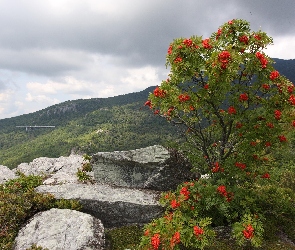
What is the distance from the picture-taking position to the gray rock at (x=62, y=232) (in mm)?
11887

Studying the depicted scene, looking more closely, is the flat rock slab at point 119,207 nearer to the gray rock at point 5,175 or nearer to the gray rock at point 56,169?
the gray rock at point 56,169

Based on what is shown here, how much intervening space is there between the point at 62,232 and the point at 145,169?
20.7 ft

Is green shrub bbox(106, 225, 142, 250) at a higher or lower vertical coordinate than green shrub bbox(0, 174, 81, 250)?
lower

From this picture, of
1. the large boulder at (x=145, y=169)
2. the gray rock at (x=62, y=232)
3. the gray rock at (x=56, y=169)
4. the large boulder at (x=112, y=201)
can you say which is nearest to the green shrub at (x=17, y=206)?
the gray rock at (x=62, y=232)

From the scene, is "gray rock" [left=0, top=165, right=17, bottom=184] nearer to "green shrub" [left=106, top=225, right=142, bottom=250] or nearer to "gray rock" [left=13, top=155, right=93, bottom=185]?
"gray rock" [left=13, top=155, right=93, bottom=185]

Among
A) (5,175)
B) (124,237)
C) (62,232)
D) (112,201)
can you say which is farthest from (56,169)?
(124,237)

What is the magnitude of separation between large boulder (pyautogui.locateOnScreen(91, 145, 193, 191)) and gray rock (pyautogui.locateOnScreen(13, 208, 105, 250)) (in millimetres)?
4104

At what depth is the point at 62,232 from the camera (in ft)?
40.9

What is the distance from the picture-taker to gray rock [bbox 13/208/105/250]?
468 inches

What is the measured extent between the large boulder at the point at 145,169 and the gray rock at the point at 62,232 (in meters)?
4.10

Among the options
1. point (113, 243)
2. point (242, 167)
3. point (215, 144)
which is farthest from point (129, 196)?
point (242, 167)

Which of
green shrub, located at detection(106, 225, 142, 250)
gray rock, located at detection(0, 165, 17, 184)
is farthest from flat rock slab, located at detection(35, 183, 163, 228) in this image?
gray rock, located at detection(0, 165, 17, 184)

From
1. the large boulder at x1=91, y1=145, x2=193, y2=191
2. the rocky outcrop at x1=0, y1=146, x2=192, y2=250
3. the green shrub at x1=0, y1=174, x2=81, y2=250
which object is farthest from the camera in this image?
the large boulder at x1=91, y1=145, x2=193, y2=191

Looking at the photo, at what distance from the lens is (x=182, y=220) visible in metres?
11.2
